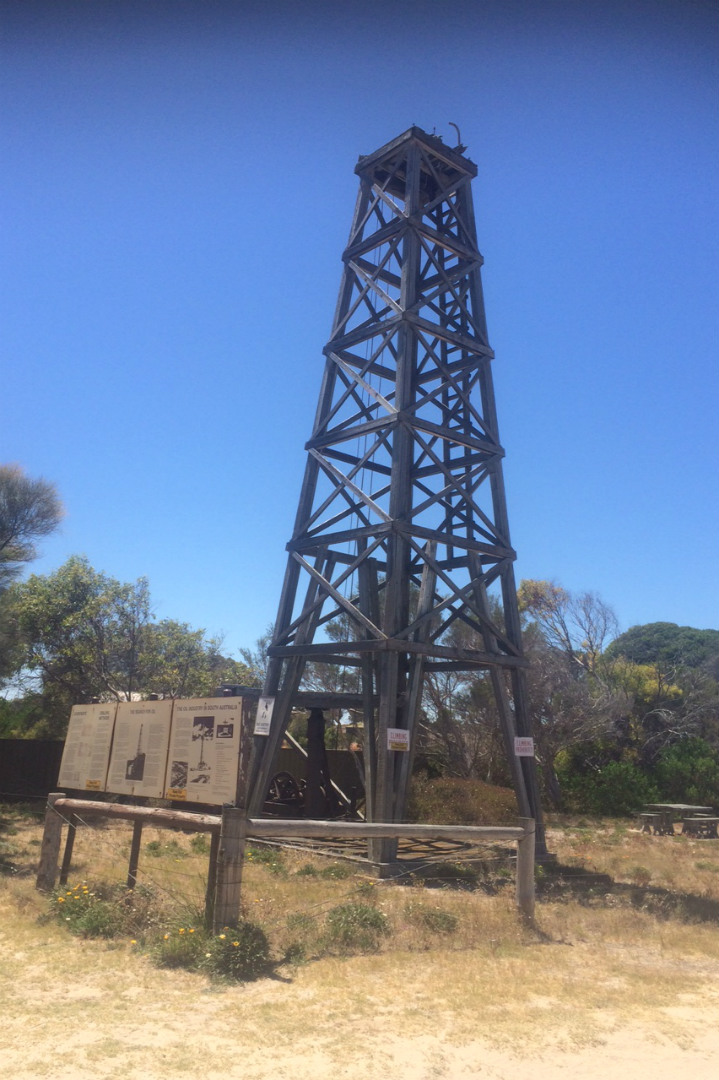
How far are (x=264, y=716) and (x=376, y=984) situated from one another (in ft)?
22.2

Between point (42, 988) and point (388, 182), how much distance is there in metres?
14.1

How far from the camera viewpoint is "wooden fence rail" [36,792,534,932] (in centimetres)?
631

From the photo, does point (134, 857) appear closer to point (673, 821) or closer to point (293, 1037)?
point (293, 1037)

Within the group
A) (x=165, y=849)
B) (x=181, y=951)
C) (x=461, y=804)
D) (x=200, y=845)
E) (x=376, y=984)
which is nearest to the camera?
(x=376, y=984)

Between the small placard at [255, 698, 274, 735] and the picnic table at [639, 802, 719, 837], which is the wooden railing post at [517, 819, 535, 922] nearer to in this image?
the small placard at [255, 698, 274, 735]

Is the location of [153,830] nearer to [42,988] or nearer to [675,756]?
[42,988]

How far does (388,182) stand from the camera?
14742 millimetres

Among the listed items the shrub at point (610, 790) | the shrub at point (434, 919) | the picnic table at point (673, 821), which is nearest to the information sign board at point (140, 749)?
the shrub at point (434, 919)

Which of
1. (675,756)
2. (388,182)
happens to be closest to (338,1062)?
(388,182)

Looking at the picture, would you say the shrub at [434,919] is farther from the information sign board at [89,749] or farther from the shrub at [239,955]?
the information sign board at [89,749]

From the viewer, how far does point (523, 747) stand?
482 inches

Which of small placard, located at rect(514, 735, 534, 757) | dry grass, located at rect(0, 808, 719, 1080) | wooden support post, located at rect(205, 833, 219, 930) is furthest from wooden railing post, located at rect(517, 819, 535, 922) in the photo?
small placard, located at rect(514, 735, 534, 757)

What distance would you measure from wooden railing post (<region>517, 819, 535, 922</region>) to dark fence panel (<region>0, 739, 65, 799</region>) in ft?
54.0

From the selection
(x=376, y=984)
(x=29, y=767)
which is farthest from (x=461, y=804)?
(x=29, y=767)
